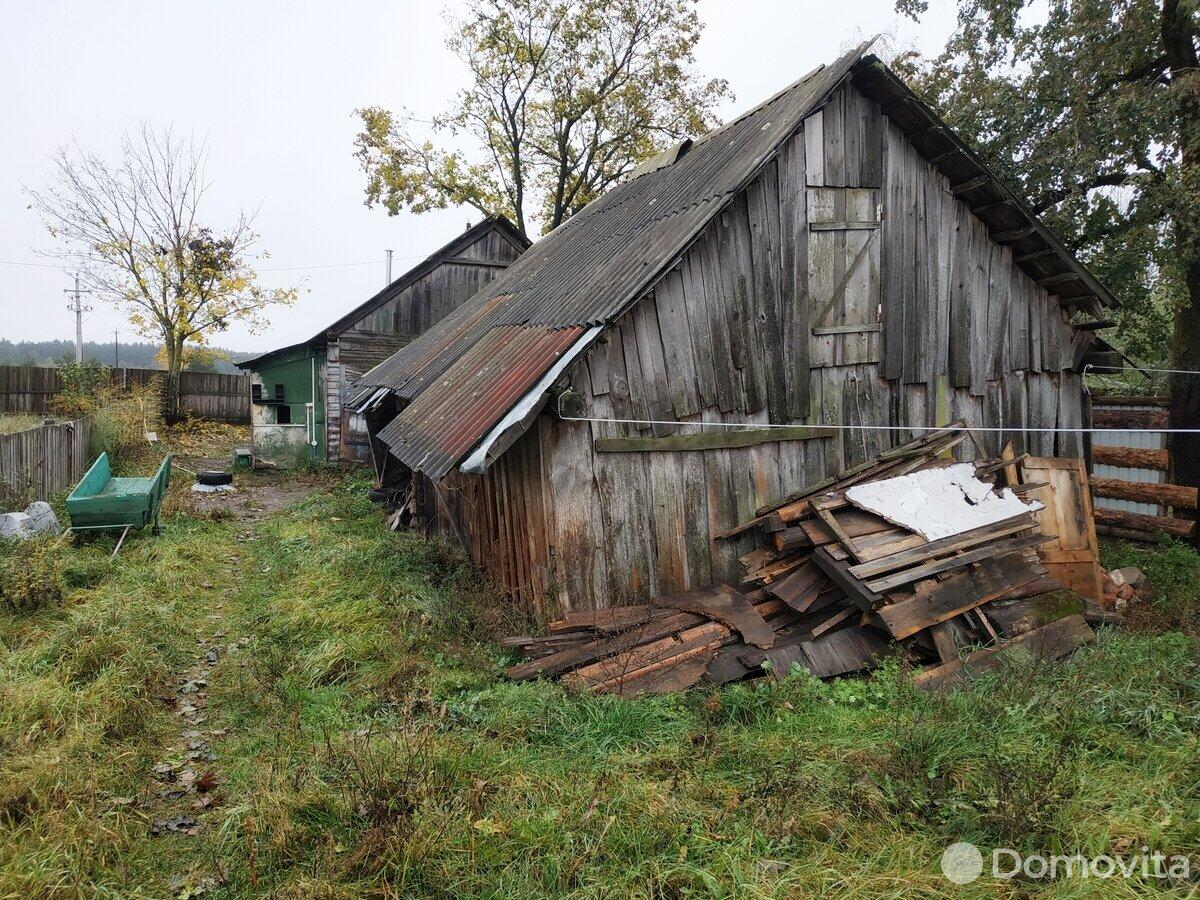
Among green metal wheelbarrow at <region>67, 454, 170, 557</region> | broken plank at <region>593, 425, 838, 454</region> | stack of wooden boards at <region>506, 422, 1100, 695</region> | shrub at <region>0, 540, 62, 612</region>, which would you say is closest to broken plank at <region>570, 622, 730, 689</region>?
stack of wooden boards at <region>506, 422, 1100, 695</region>

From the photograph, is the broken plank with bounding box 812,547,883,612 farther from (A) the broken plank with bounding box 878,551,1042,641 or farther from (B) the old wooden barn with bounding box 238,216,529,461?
(B) the old wooden barn with bounding box 238,216,529,461

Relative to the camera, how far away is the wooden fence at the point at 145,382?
24.8 meters

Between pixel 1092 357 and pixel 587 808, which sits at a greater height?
pixel 1092 357

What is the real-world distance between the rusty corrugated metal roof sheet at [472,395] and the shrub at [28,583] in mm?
3964

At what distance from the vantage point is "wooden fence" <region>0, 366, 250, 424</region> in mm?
24750

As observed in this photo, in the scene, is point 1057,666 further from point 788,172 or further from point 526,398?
point 788,172

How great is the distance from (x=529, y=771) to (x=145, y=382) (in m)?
28.6

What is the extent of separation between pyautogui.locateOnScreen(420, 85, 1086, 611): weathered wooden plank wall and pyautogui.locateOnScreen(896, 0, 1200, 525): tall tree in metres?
1.86

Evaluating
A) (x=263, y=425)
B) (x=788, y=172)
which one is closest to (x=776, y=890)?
(x=788, y=172)

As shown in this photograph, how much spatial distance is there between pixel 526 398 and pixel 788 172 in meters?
4.10

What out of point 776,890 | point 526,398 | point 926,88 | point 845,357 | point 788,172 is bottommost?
point 776,890

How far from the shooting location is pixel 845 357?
790 cm

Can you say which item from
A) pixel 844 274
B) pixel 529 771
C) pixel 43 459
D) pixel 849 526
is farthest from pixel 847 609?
pixel 43 459

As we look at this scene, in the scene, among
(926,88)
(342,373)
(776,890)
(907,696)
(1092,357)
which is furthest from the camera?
(342,373)
